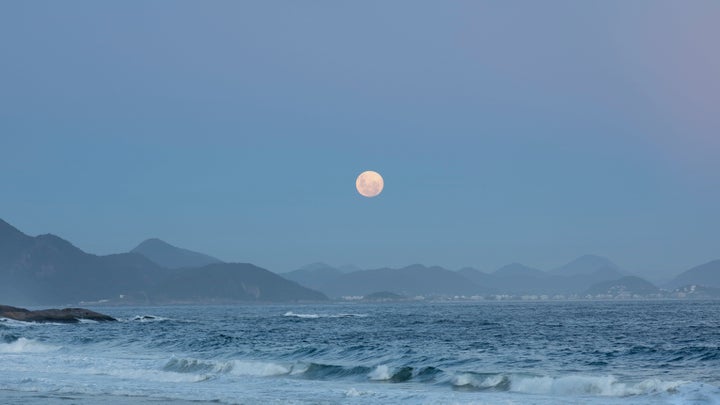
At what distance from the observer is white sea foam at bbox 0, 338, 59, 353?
198ft

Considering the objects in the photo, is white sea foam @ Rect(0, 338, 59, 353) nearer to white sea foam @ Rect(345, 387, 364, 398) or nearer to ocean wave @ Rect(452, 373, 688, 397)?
white sea foam @ Rect(345, 387, 364, 398)

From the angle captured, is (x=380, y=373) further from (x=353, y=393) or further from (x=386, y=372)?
(x=353, y=393)

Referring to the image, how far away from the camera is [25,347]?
203 feet

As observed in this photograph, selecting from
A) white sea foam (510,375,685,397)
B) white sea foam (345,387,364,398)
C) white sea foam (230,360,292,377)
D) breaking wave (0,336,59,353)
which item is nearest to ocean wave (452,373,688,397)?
white sea foam (510,375,685,397)

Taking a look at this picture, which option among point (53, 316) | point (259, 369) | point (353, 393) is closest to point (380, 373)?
point (353, 393)

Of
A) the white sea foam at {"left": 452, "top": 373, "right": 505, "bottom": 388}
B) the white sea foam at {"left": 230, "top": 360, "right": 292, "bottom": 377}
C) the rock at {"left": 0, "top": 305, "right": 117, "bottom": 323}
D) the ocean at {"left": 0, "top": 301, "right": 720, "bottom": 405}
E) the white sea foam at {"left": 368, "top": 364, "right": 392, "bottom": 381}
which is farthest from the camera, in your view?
the rock at {"left": 0, "top": 305, "right": 117, "bottom": 323}

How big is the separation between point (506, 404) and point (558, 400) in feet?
7.41

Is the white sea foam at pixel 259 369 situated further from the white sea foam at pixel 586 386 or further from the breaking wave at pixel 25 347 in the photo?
the breaking wave at pixel 25 347

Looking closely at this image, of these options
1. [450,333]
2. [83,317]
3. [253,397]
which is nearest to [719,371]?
[253,397]

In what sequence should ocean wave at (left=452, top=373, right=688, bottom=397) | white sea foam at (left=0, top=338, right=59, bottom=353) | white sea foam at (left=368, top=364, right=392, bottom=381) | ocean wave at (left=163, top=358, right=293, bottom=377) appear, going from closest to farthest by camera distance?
ocean wave at (left=452, top=373, right=688, bottom=397)
white sea foam at (left=368, top=364, right=392, bottom=381)
ocean wave at (left=163, top=358, right=293, bottom=377)
white sea foam at (left=0, top=338, right=59, bottom=353)

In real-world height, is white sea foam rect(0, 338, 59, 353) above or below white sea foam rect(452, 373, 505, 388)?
above

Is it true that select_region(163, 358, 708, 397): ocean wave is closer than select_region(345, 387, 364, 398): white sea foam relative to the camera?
Yes

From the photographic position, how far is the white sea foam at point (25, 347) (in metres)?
60.4

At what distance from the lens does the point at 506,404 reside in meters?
28.9
